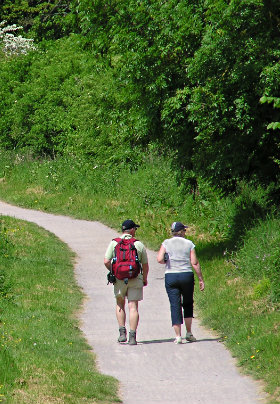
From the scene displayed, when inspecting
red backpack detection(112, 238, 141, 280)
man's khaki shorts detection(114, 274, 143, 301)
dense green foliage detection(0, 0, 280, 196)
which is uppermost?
dense green foliage detection(0, 0, 280, 196)

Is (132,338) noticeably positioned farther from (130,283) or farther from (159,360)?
(159,360)

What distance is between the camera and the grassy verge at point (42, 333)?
7.91m

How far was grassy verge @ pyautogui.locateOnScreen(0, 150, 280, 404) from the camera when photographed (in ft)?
33.7

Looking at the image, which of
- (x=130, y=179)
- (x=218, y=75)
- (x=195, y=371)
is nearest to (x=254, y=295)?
(x=195, y=371)

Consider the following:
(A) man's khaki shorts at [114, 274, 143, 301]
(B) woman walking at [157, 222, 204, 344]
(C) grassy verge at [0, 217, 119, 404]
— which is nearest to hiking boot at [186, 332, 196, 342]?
(B) woman walking at [157, 222, 204, 344]

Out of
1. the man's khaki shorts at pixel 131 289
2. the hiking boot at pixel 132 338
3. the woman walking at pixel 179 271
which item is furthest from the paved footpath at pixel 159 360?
the man's khaki shorts at pixel 131 289

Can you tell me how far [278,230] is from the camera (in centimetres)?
1384

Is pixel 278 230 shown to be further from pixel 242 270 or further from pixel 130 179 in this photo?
pixel 130 179

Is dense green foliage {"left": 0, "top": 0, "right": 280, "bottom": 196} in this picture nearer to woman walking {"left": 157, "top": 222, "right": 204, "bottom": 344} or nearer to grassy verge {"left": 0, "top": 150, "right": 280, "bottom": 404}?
grassy verge {"left": 0, "top": 150, "right": 280, "bottom": 404}

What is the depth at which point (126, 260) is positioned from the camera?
34.6 ft

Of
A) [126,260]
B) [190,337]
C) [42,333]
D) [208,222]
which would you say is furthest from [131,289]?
[208,222]

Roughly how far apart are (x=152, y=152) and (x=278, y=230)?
13755 mm

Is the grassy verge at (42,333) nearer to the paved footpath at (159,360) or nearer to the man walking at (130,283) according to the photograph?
the paved footpath at (159,360)

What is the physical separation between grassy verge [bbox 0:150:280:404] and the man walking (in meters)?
1.28
